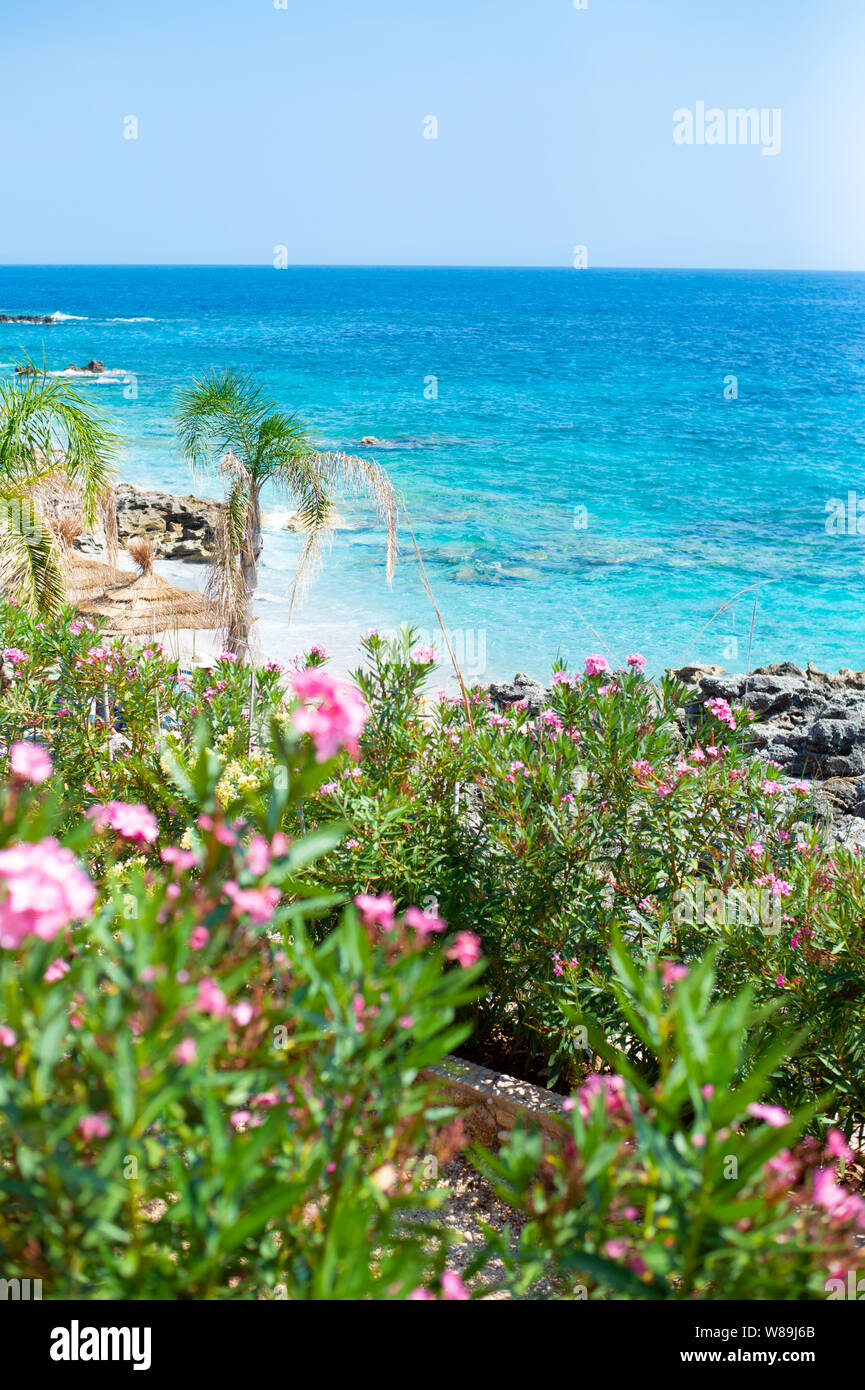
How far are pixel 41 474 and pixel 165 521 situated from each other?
13979mm

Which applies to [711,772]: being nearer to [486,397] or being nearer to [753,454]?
[753,454]

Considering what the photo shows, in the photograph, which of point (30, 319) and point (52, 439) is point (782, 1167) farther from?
point (30, 319)

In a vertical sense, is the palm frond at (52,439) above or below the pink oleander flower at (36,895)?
above

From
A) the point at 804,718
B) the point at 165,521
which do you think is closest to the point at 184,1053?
the point at 804,718

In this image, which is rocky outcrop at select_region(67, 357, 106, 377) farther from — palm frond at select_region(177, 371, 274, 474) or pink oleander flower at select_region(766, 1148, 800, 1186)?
pink oleander flower at select_region(766, 1148, 800, 1186)

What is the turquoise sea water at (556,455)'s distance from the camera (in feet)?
60.4

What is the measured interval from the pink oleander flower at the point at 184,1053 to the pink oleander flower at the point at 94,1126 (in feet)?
0.49

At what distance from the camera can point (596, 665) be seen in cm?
415

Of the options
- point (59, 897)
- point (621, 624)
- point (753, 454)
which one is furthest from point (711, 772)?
point (753, 454)

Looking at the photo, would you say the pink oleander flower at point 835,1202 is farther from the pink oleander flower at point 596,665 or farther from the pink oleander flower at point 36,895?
the pink oleander flower at point 596,665

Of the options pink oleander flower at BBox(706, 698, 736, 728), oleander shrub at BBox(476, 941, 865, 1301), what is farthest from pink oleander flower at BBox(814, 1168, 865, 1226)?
pink oleander flower at BBox(706, 698, 736, 728)

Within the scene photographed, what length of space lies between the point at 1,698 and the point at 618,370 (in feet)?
180

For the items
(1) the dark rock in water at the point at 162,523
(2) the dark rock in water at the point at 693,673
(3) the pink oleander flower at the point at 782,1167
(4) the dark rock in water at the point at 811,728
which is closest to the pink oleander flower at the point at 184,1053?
(3) the pink oleander flower at the point at 782,1167

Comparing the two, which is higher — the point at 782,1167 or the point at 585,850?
the point at 782,1167
